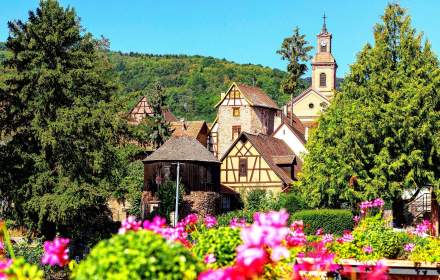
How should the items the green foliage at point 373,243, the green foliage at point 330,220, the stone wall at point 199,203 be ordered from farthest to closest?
the stone wall at point 199,203, the green foliage at point 330,220, the green foliage at point 373,243

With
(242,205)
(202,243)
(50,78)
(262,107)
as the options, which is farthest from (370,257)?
(262,107)

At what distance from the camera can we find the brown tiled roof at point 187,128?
7273cm

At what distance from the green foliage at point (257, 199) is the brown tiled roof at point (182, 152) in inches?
186

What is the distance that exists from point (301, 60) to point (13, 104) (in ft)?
155

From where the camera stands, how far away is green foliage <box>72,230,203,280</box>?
4613mm

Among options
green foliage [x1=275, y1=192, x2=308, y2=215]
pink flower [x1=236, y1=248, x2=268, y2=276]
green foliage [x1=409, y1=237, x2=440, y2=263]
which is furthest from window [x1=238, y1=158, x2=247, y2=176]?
pink flower [x1=236, y1=248, x2=268, y2=276]

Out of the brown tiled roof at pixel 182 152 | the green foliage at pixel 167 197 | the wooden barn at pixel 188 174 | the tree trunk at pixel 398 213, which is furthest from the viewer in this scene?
the brown tiled roof at pixel 182 152

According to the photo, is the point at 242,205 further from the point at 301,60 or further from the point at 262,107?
the point at 301,60

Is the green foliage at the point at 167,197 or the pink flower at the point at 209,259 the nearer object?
the pink flower at the point at 209,259

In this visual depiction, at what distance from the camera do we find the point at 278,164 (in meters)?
58.6

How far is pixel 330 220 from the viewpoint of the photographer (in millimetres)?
37031

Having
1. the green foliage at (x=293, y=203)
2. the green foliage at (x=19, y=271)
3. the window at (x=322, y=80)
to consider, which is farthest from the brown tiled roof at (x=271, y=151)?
the green foliage at (x=19, y=271)

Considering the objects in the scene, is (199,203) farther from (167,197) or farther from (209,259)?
(209,259)

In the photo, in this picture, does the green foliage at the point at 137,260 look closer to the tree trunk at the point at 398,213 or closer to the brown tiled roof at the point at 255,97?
the tree trunk at the point at 398,213
